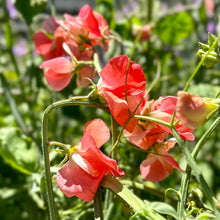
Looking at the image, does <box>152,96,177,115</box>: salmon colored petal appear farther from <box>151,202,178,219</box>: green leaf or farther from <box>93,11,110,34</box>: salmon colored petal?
<box>93,11,110,34</box>: salmon colored petal

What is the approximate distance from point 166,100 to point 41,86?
536 millimetres

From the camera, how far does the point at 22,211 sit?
93cm

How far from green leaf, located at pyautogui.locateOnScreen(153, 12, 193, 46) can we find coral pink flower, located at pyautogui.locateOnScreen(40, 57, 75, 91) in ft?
1.89

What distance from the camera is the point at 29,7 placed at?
75 cm

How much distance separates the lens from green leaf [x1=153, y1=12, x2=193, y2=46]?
1048 millimetres

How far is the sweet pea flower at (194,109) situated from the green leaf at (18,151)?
393mm

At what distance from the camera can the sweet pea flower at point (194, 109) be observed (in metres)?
0.34

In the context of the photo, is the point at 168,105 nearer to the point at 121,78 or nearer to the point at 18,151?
the point at 121,78

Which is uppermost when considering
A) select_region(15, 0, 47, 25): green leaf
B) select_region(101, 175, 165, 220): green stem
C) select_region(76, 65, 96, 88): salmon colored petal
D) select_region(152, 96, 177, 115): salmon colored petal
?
select_region(15, 0, 47, 25): green leaf

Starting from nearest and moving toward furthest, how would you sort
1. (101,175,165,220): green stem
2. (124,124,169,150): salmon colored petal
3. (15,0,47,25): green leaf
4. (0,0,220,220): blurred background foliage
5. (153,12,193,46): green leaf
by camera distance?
(101,175,165,220): green stem, (124,124,169,150): salmon colored petal, (0,0,220,220): blurred background foliage, (15,0,47,25): green leaf, (153,12,193,46): green leaf

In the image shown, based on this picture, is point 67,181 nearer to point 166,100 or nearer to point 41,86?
point 166,100

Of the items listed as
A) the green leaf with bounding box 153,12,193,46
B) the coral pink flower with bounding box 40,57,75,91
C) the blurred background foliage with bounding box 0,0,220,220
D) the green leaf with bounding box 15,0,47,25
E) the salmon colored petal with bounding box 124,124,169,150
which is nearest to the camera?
the salmon colored petal with bounding box 124,124,169,150

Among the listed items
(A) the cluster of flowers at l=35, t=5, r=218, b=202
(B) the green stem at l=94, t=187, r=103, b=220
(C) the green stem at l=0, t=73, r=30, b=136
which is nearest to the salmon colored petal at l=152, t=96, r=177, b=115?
(A) the cluster of flowers at l=35, t=5, r=218, b=202

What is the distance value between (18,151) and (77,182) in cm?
31
